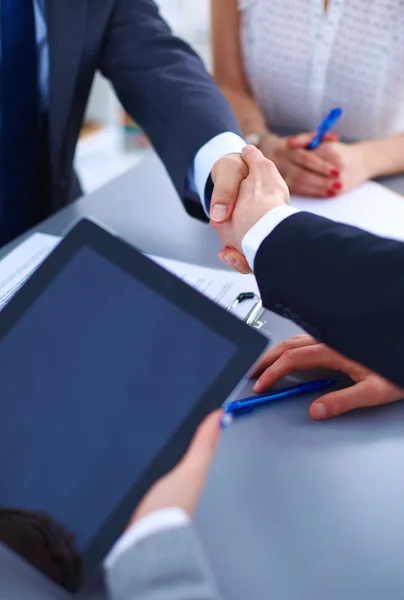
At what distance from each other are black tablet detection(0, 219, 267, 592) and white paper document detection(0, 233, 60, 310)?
246mm

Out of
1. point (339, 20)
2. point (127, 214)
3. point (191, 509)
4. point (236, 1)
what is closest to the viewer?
point (191, 509)

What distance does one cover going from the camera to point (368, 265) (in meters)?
0.53

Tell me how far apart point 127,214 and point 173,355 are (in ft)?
1.80

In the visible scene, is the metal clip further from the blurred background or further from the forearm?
Answer: the blurred background

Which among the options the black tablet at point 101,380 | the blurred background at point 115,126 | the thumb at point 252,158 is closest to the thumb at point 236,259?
the thumb at point 252,158

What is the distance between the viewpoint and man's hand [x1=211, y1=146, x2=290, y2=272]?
0.72 meters

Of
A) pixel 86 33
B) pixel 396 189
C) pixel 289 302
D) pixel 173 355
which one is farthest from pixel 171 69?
pixel 173 355

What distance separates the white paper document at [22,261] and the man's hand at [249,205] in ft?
0.71

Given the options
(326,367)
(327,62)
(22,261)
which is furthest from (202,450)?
(327,62)

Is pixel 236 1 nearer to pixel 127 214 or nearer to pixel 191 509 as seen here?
pixel 127 214

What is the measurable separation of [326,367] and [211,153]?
370mm

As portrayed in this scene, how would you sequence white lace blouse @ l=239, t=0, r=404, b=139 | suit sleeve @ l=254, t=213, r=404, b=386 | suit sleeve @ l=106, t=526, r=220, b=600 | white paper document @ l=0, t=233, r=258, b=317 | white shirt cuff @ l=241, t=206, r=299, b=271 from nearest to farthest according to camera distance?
1. suit sleeve @ l=106, t=526, r=220, b=600
2. suit sleeve @ l=254, t=213, r=404, b=386
3. white shirt cuff @ l=241, t=206, r=299, b=271
4. white paper document @ l=0, t=233, r=258, b=317
5. white lace blouse @ l=239, t=0, r=404, b=139

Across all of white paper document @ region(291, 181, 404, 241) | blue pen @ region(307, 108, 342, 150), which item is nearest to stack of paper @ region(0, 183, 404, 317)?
white paper document @ region(291, 181, 404, 241)

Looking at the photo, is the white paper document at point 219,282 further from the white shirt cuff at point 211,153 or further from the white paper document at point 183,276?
the white shirt cuff at point 211,153
